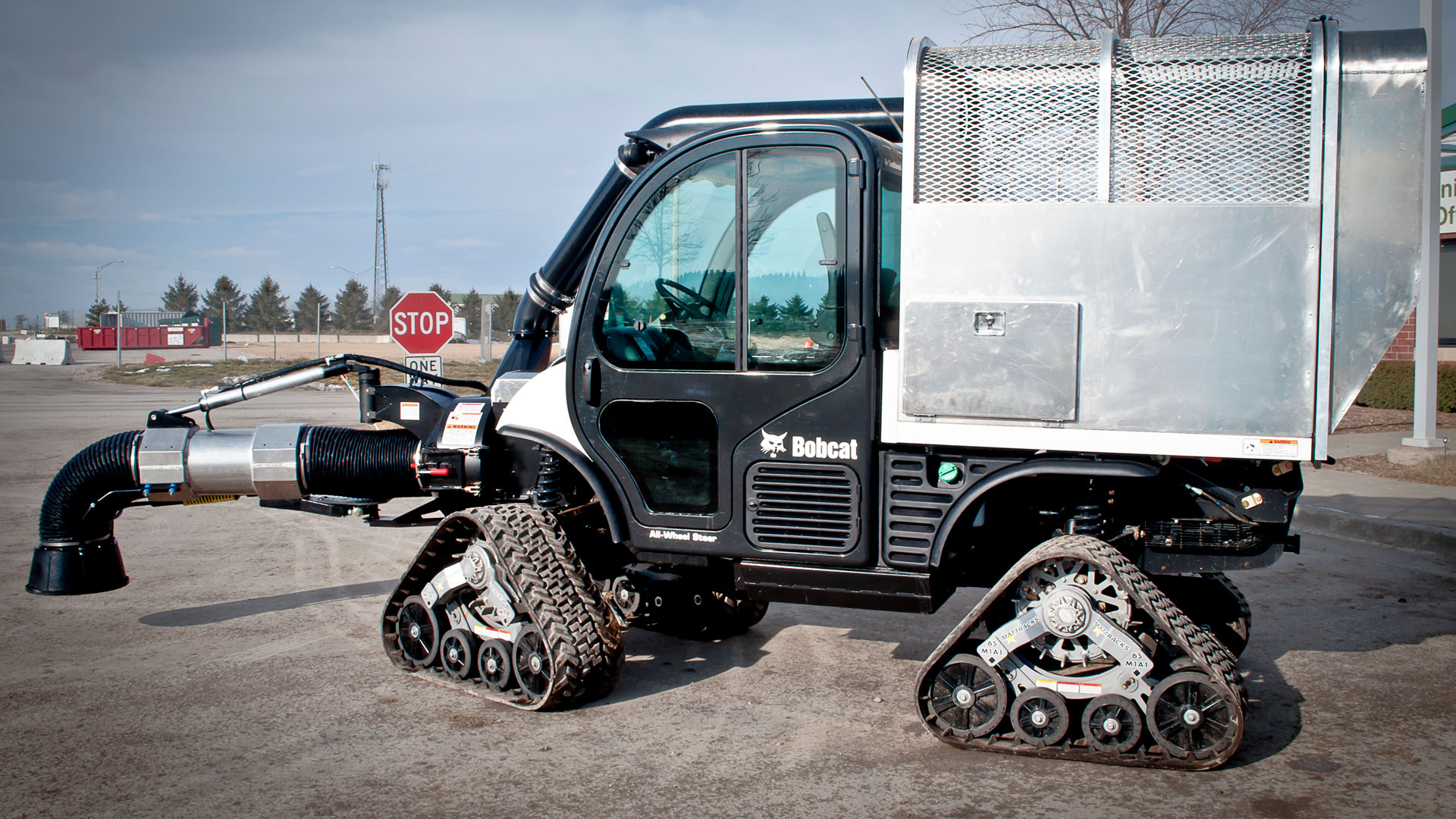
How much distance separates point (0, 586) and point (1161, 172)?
722 centimetres

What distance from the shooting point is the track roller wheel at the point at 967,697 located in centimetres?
404

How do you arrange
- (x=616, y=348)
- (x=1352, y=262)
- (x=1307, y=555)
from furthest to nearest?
1. (x=1307, y=555)
2. (x=616, y=348)
3. (x=1352, y=262)

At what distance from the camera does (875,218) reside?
4145 mm

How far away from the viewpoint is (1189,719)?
382 centimetres

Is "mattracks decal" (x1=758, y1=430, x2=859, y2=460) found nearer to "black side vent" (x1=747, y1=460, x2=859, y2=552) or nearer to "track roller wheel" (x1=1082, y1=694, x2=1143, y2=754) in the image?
"black side vent" (x1=747, y1=460, x2=859, y2=552)

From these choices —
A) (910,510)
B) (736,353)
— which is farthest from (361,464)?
(910,510)

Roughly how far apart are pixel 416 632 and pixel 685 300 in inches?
82.2

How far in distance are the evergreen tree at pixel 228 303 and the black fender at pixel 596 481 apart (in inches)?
3127

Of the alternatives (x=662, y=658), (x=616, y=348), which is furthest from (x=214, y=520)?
(x=616, y=348)

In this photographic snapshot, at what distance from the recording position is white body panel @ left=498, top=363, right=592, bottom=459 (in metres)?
4.74

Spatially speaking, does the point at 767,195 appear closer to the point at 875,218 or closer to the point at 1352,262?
the point at 875,218

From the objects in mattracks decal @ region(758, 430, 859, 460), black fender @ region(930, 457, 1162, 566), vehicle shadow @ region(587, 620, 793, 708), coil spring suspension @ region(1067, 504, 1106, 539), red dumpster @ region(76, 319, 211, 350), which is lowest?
vehicle shadow @ region(587, 620, 793, 708)

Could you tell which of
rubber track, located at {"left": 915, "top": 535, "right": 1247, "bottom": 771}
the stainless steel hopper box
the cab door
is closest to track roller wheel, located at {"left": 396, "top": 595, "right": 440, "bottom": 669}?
the cab door

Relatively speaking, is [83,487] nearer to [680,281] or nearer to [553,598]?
[553,598]
